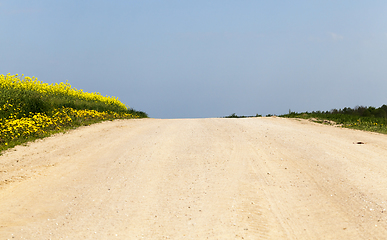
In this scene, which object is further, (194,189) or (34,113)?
(34,113)

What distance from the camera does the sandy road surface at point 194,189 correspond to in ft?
16.6

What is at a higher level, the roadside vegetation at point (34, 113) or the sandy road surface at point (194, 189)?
the roadside vegetation at point (34, 113)

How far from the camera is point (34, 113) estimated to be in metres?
13.8

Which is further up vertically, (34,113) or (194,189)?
(34,113)

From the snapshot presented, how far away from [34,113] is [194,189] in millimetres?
10247

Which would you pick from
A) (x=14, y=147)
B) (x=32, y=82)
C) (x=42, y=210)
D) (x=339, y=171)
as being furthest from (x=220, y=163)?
(x=32, y=82)

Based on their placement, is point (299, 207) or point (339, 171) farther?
point (339, 171)

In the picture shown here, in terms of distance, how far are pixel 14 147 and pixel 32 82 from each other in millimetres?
10456

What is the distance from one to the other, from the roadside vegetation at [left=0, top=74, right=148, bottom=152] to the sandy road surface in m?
1.48

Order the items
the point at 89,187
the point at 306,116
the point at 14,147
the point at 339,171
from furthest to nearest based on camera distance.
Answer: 1. the point at 306,116
2. the point at 14,147
3. the point at 339,171
4. the point at 89,187

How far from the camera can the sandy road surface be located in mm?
5052

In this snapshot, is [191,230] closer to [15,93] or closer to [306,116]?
[15,93]

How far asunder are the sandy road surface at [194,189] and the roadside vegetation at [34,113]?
1.48 m

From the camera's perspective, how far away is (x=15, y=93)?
15.2 metres
